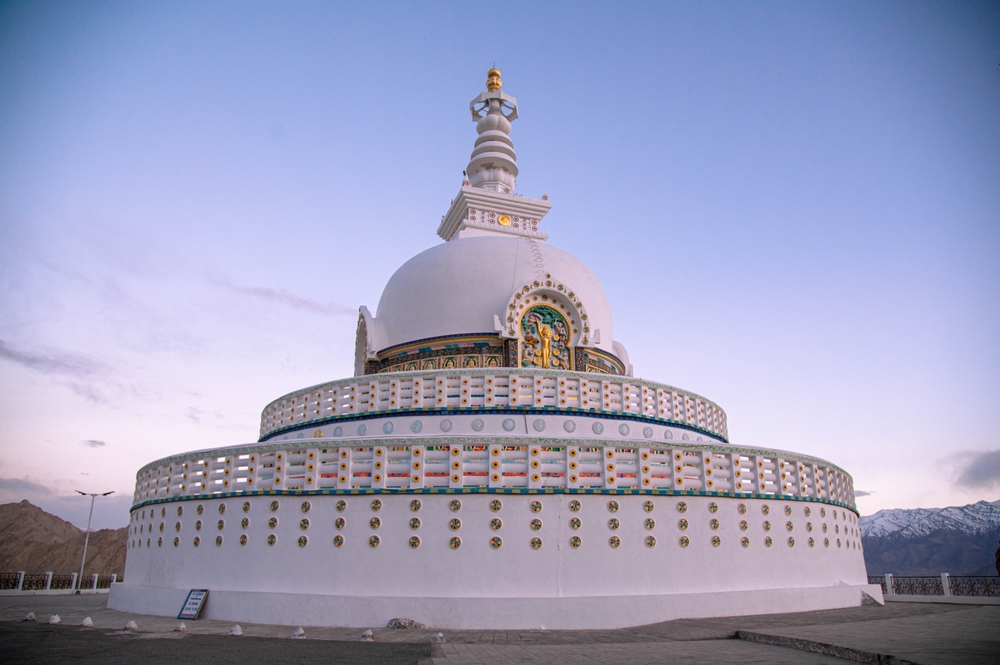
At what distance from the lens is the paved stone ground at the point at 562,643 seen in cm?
671

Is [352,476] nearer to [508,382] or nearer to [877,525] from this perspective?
[508,382]

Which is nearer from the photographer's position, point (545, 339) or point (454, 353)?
point (454, 353)

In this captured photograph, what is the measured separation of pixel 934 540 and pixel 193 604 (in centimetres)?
9412

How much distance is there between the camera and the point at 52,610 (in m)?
12.6

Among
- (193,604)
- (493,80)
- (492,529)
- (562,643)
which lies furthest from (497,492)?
(493,80)

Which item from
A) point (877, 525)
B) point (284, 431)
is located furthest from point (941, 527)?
point (284, 431)

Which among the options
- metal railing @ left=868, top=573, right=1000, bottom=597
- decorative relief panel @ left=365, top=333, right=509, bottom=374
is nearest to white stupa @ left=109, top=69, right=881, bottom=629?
decorative relief panel @ left=365, top=333, right=509, bottom=374

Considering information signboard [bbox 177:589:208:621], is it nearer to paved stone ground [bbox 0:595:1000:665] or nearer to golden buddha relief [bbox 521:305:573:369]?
paved stone ground [bbox 0:595:1000:665]

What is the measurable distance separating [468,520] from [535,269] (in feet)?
31.7

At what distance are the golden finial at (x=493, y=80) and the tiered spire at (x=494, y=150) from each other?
6.8 inches

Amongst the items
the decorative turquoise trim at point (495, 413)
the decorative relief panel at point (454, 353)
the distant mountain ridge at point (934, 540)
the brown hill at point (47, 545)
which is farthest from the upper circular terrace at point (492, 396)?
the distant mountain ridge at point (934, 540)

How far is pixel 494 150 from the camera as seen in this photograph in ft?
86.8

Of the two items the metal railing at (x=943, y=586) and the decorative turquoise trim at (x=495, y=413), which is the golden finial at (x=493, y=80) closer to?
the decorative turquoise trim at (x=495, y=413)

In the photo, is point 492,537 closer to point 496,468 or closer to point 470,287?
point 496,468
